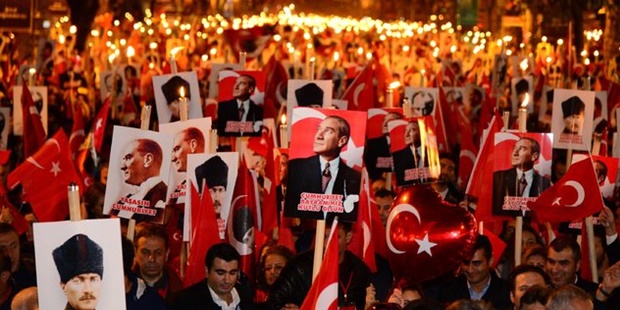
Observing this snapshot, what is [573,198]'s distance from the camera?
11.7 meters

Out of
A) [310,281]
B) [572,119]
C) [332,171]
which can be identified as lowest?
[310,281]

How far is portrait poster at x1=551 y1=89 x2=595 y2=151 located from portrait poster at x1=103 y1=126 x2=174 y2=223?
470 centimetres

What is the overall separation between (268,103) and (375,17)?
3580 inches

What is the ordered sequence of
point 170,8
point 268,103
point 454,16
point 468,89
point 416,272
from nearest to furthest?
point 416,272 < point 268,103 < point 468,89 < point 170,8 < point 454,16

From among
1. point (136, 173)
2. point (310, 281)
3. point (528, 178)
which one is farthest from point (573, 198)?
point (136, 173)

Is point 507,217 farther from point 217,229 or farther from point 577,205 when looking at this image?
point 217,229

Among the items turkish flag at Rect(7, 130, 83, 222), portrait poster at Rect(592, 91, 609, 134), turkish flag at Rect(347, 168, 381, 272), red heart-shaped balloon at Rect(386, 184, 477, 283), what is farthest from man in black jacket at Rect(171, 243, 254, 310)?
portrait poster at Rect(592, 91, 609, 134)

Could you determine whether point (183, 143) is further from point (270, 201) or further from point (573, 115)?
point (573, 115)

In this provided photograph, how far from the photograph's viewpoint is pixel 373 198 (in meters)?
12.9

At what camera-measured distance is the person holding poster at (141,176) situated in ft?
36.4

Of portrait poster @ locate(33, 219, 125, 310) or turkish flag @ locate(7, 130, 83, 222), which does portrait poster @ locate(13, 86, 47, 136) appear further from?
portrait poster @ locate(33, 219, 125, 310)

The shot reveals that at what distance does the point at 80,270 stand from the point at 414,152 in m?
5.17

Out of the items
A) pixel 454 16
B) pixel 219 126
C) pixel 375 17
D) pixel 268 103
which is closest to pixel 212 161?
pixel 219 126

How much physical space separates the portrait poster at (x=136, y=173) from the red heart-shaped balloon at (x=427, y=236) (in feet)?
5.44
